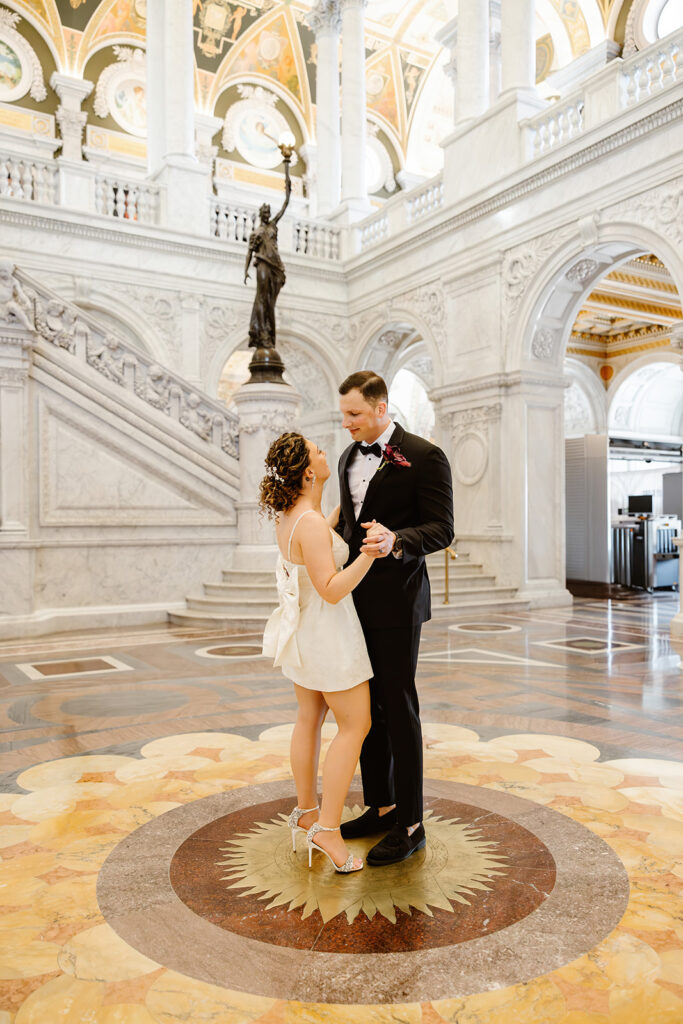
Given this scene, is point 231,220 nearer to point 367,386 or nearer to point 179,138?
point 179,138

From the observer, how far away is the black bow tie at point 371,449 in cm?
272

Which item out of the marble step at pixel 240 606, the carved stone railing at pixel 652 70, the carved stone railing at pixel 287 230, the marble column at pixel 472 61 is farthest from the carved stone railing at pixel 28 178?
the carved stone railing at pixel 652 70

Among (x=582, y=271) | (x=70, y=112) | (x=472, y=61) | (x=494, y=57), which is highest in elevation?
(x=70, y=112)

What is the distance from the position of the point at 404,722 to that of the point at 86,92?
22124 mm

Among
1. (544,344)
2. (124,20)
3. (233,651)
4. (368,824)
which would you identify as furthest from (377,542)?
(124,20)

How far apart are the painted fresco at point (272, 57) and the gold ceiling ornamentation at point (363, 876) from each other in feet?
78.1

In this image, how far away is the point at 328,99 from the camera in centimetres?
1700

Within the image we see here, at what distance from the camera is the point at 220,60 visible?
71.6 feet

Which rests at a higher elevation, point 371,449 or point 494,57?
point 494,57

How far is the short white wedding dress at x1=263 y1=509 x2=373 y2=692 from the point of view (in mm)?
2521

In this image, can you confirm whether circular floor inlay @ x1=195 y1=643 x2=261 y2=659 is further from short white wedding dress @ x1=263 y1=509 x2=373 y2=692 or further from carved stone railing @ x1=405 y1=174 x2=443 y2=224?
carved stone railing @ x1=405 y1=174 x2=443 y2=224

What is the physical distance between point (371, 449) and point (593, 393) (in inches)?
729

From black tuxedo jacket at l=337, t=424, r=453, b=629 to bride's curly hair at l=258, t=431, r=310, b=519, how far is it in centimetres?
28

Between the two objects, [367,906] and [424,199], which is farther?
[424,199]
